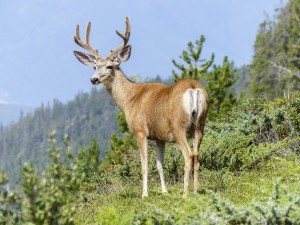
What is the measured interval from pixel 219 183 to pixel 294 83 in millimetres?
54792

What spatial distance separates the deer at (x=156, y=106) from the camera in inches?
456

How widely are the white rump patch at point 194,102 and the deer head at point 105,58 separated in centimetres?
286

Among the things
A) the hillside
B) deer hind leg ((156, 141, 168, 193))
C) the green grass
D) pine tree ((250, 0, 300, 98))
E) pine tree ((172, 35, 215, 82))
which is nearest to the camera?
the hillside

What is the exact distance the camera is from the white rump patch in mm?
11461

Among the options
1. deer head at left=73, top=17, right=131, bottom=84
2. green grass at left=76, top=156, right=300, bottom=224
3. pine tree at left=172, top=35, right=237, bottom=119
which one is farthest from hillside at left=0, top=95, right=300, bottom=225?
pine tree at left=172, top=35, right=237, bottom=119

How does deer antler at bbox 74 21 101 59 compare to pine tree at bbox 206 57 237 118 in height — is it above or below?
below

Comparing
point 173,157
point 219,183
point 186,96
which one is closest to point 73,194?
point 186,96

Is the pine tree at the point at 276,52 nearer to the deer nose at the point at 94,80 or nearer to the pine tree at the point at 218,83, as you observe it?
the pine tree at the point at 218,83

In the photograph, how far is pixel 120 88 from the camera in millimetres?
13984

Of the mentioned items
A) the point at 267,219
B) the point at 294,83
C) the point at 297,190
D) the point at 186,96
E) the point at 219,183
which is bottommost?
the point at 267,219

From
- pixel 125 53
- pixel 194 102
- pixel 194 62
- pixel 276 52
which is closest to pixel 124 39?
pixel 125 53

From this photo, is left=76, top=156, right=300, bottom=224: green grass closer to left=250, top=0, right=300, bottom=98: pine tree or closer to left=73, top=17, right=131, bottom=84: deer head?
left=73, top=17, right=131, bottom=84: deer head

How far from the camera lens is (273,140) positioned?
16203 mm

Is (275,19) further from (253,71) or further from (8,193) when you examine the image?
(8,193)
